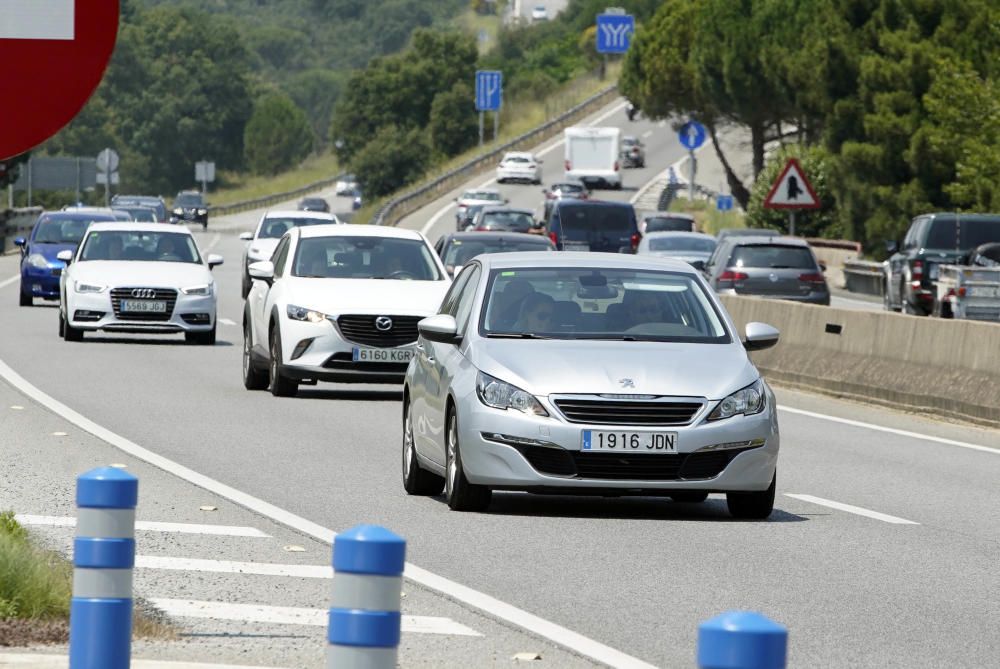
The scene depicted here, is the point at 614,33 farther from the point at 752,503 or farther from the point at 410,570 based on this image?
the point at 410,570

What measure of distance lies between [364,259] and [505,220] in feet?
90.1

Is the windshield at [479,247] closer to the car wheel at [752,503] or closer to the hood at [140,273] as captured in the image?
the hood at [140,273]

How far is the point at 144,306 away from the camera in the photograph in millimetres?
28531

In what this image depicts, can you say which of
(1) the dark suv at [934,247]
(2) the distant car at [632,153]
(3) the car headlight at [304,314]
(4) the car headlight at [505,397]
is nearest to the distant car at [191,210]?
(2) the distant car at [632,153]

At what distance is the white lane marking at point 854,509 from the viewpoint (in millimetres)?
13141

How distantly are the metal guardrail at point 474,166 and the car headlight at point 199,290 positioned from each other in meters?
60.4

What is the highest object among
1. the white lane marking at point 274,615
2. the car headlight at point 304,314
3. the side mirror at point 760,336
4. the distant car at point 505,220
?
the side mirror at point 760,336

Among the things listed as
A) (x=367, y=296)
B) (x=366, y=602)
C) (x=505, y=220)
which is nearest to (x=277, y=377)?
(x=367, y=296)

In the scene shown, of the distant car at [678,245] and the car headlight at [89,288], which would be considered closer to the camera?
the car headlight at [89,288]

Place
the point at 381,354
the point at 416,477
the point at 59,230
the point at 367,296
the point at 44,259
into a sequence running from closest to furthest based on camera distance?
the point at 416,477 → the point at 381,354 → the point at 367,296 → the point at 44,259 → the point at 59,230

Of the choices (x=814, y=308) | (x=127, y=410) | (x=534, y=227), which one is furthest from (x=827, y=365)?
(x=534, y=227)

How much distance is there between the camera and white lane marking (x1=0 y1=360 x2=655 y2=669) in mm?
8562

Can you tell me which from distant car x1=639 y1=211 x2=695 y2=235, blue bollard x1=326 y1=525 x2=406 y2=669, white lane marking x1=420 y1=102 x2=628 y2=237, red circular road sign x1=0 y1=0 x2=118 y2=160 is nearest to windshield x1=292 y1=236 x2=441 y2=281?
red circular road sign x1=0 y1=0 x2=118 y2=160

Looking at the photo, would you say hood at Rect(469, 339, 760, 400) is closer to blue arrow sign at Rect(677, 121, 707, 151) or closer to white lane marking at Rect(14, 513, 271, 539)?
white lane marking at Rect(14, 513, 271, 539)
